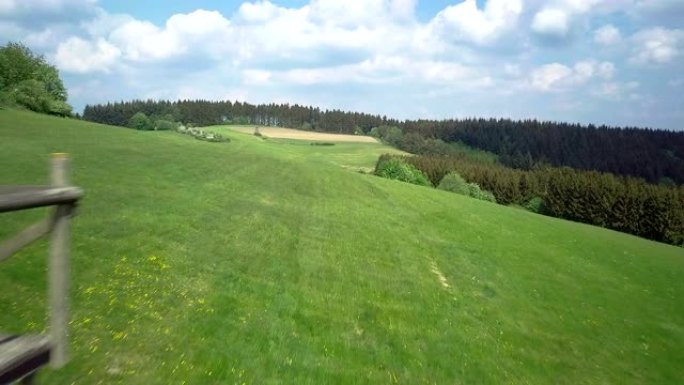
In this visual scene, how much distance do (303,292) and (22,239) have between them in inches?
565

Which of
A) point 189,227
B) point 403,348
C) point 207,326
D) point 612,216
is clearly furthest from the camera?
point 612,216

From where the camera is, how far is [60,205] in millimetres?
5777

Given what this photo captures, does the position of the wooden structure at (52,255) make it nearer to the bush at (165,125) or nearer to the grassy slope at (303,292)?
the grassy slope at (303,292)

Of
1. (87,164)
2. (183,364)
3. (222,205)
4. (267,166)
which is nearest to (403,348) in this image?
(183,364)

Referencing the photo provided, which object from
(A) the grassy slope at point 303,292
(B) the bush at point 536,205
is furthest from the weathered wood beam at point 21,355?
(B) the bush at point 536,205

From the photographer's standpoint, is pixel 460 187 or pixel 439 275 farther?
pixel 460 187

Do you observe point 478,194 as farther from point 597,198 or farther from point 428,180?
point 597,198

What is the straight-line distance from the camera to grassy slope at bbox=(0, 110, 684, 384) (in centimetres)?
1298

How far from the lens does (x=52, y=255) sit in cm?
591

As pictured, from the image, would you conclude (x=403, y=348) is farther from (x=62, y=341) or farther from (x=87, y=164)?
(x=87, y=164)

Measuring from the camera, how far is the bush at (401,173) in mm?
115688

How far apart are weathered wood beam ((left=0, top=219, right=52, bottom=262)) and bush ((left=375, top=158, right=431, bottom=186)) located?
358 ft

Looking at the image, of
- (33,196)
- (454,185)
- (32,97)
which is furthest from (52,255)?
(454,185)

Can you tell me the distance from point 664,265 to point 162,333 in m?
51.0
